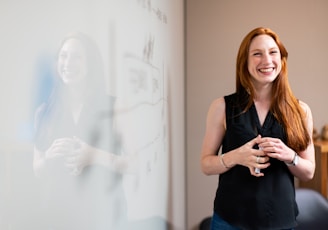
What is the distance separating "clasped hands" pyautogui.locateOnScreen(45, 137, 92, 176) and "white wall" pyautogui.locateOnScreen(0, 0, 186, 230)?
2.5 inches

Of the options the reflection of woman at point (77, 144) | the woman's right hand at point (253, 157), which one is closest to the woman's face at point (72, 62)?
the reflection of woman at point (77, 144)

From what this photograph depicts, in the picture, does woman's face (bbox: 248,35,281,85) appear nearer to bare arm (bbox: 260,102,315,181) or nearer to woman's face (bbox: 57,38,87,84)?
bare arm (bbox: 260,102,315,181)

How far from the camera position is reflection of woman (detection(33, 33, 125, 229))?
47 centimetres

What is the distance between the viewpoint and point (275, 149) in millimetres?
1146

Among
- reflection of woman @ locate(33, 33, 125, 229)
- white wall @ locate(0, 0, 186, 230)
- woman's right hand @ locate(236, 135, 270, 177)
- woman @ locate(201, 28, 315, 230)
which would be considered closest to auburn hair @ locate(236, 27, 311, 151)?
woman @ locate(201, 28, 315, 230)

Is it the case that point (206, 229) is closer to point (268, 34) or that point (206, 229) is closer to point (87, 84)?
point (268, 34)

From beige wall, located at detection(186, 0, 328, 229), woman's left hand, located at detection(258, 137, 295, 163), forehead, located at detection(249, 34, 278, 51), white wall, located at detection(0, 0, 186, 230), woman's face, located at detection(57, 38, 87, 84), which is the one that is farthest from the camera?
beige wall, located at detection(186, 0, 328, 229)

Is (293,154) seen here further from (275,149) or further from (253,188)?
(253,188)

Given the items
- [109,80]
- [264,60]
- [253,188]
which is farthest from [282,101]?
[109,80]

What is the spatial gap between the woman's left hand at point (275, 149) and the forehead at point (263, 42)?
37 centimetres

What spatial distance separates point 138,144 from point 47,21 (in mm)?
539

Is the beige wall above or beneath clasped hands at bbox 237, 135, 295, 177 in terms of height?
above

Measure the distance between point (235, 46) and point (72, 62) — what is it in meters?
1.88

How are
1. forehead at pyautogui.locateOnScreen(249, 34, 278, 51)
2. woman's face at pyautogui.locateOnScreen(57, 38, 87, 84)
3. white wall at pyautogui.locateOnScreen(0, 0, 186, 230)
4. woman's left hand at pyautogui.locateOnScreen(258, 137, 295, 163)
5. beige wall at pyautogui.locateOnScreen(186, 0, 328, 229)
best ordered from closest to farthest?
white wall at pyautogui.locateOnScreen(0, 0, 186, 230), woman's face at pyautogui.locateOnScreen(57, 38, 87, 84), woman's left hand at pyautogui.locateOnScreen(258, 137, 295, 163), forehead at pyautogui.locateOnScreen(249, 34, 278, 51), beige wall at pyautogui.locateOnScreen(186, 0, 328, 229)
